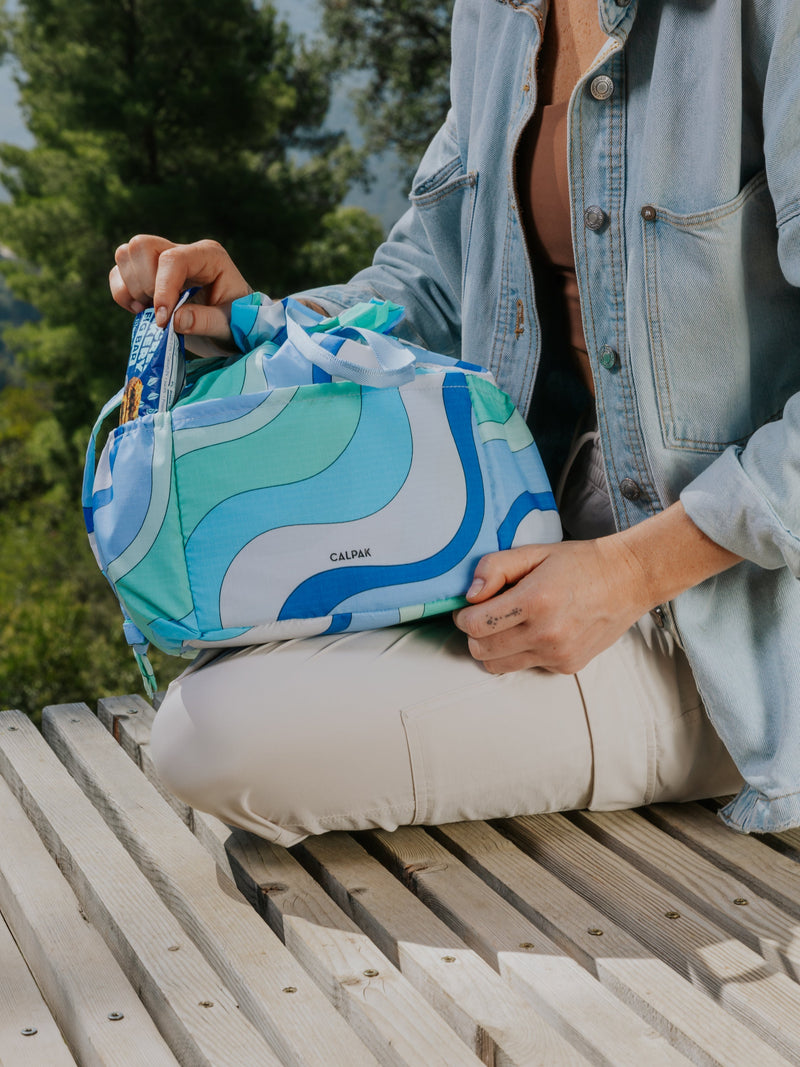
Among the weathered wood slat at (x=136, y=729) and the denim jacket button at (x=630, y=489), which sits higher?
the denim jacket button at (x=630, y=489)

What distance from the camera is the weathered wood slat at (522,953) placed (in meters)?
0.88

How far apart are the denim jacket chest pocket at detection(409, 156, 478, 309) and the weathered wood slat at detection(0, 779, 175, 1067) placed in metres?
0.84

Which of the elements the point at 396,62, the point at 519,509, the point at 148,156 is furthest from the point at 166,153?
the point at 519,509

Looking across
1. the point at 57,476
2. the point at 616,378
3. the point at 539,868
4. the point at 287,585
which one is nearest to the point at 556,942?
the point at 539,868

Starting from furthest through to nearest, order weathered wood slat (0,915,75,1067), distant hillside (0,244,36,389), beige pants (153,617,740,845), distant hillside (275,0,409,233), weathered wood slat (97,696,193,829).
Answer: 1. distant hillside (0,244,36,389)
2. distant hillside (275,0,409,233)
3. weathered wood slat (97,696,193,829)
4. beige pants (153,617,740,845)
5. weathered wood slat (0,915,75,1067)

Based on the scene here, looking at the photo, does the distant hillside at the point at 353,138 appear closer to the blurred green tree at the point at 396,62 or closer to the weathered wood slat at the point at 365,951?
the blurred green tree at the point at 396,62

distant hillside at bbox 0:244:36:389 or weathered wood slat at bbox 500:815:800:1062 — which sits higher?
distant hillside at bbox 0:244:36:389

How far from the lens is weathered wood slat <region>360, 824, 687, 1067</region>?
88 cm

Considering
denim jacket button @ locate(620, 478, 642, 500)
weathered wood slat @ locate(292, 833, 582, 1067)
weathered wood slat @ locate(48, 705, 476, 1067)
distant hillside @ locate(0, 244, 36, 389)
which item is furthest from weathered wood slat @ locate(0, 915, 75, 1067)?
distant hillside @ locate(0, 244, 36, 389)

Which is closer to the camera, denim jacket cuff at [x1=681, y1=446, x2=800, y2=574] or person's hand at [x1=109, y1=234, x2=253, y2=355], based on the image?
denim jacket cuff at [x1=681, y1=446, x2=800, y2=574]

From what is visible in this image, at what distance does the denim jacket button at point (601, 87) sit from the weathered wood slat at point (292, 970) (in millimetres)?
827

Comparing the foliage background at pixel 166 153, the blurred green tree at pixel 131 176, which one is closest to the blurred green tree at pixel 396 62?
the foliage background at pixel 166 153

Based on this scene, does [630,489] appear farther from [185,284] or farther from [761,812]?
[185,284]

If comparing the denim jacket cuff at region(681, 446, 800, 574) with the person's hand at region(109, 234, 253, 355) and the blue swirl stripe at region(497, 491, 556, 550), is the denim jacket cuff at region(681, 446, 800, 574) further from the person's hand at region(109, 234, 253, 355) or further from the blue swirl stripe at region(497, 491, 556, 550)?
the person's hand at region(109, 234, 253, 355)
